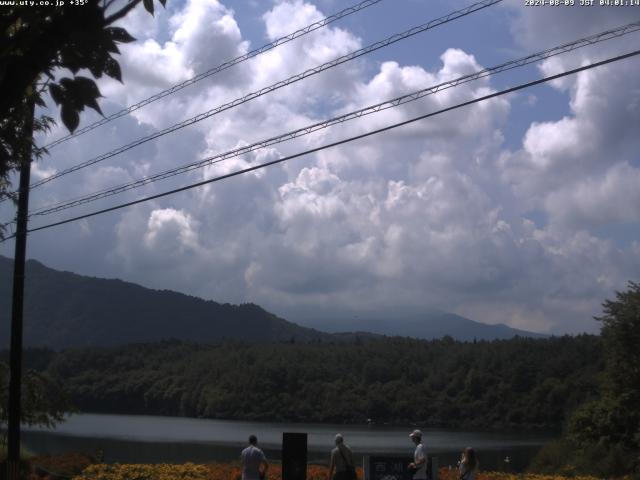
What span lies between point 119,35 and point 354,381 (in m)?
105

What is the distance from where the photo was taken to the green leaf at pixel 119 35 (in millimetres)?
4898

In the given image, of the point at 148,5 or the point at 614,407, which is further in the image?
the point at 614,407

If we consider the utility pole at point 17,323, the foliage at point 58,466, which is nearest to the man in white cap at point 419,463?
the utility pole at point 17,323

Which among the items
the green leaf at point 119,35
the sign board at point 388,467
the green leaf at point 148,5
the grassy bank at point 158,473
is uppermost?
the green leaf at point 148,5

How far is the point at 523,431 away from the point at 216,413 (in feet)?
136

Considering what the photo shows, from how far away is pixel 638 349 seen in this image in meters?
34.4

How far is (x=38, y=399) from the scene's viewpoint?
23.8m

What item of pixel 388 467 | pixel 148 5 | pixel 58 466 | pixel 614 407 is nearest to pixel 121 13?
pixel 148 5

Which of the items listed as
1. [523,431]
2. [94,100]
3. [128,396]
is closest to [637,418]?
[94,100]

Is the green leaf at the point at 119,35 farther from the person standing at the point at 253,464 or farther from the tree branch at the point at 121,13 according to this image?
the person standing at the point at 253,464

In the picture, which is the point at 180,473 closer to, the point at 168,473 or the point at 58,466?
the point at 168,473

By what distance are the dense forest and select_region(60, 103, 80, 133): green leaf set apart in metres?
77.4

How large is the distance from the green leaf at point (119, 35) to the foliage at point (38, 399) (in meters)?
20.5

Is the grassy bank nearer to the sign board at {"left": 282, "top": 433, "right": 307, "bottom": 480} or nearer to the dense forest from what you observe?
the sign board at {"left": 282, "top": 433, "right": 307, "bottom": 480}
